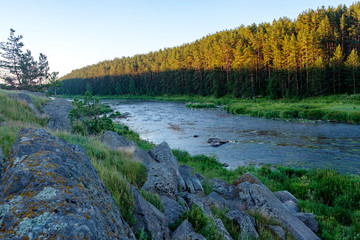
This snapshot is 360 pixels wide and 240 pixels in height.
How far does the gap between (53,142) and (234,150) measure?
1569 centimetres

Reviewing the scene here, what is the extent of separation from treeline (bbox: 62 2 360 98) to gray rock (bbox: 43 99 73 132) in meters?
45.5

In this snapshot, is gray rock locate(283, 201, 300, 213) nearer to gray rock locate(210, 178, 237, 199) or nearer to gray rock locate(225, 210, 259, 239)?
gray rock locate(210, 178, 237, 199)

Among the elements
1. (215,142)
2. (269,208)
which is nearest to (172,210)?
(269,208)

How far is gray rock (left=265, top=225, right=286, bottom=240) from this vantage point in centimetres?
553

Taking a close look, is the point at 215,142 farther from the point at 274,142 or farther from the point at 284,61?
the point at 284,61

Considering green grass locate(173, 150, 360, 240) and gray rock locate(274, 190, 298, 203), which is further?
gray rock locate(274, 190, 298, 203)

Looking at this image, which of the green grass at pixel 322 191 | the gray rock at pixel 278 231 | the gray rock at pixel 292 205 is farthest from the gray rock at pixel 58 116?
the gray rock at pixel 292 205

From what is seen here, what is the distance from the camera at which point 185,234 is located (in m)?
3.91

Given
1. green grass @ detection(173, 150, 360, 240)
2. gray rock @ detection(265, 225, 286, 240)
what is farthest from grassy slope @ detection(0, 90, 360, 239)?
gray rock @ detection(265, 225, 286, 240)

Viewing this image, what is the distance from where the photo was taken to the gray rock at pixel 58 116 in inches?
541

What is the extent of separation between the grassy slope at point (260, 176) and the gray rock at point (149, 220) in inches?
5.5

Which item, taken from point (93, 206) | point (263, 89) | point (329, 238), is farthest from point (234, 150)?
point (263, 89)

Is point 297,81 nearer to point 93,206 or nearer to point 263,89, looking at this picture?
point 263,89

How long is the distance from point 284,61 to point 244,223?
54.1 m
